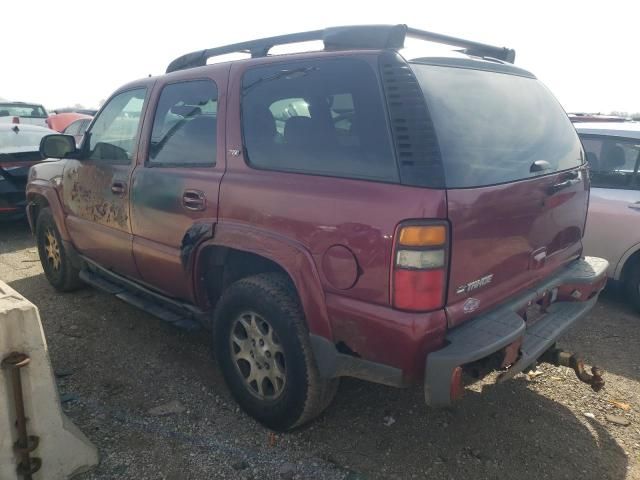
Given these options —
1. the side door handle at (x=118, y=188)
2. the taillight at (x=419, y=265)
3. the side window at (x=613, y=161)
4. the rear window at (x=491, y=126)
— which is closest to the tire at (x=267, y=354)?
the taillight at (x=419, y=265)

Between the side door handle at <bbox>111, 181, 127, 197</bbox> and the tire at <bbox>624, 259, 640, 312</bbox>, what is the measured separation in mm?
4327

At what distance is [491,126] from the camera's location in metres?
2.44

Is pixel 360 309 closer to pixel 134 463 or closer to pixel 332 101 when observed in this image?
→ pixel 332 101

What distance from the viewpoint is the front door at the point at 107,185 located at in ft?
11.9

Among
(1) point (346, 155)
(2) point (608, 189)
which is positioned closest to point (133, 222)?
(1) point (346, 155)

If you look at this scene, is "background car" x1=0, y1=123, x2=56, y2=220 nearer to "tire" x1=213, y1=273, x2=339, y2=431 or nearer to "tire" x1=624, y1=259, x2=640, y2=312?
"tire" x1=213, y1=273, x2=339, y2=431

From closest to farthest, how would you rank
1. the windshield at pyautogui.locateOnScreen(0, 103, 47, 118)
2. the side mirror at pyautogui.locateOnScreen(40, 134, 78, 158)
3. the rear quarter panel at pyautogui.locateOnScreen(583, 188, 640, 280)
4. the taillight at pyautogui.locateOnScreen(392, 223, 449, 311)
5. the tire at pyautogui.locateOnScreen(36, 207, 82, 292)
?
the taillight at pyautogui.locateOnScreen(392, 223, 449, 311) < the side mirror at pyautogui.locateOnScreen(40, 134, 78, 158) < the rear quarter panel at pyautogui.locateOnScreen(583, 188, 640, 280) < the tire at pyautogui.locateOnScreen(36, 207, 82, 292) < the windshield at pyautogui.locateOnScreen(0, 103, 47, 118)

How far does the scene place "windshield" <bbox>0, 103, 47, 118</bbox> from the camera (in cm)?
1467

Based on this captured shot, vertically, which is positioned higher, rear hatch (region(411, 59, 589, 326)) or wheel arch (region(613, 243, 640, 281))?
rear hatch (region(411, 59, 589, 326))

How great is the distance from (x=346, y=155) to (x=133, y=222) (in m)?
1.87

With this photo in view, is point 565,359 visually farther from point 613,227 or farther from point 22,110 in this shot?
point 22,110

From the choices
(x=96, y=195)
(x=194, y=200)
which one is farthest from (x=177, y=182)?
(x=96, y=195)

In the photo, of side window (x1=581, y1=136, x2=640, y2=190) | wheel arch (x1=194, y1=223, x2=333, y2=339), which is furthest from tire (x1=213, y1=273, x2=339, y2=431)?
side window (x1=581, y1=136, x2=640, y2=190)

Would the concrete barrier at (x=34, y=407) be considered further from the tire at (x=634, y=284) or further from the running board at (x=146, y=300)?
the tire at (x=634, y=284)
